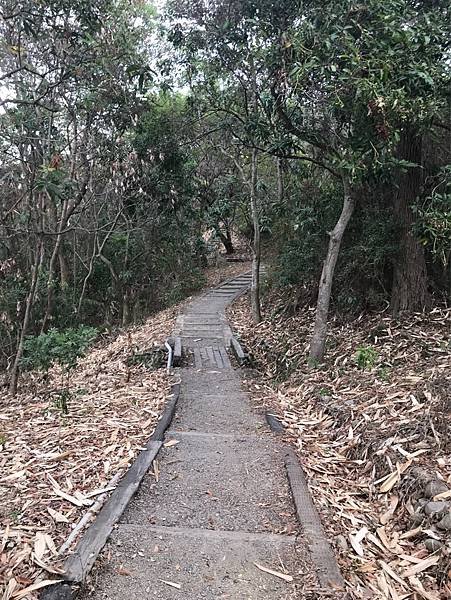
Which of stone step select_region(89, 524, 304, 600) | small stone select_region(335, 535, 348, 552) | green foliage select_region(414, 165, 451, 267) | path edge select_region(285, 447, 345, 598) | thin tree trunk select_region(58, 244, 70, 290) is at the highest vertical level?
green foliage select_region(414, 165, 451, 267)

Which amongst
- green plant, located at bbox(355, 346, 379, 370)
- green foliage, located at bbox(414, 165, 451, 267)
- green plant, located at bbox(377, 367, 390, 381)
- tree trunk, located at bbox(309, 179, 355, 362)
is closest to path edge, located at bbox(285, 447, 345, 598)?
green plant, located at bbox(377, 367, 390, 381)

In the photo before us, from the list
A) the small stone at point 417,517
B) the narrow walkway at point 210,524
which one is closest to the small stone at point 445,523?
the small stone at point 417,517

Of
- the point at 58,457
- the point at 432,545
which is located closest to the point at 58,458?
the point at 58,457

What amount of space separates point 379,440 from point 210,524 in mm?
1626

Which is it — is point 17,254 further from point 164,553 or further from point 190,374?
point 164,553

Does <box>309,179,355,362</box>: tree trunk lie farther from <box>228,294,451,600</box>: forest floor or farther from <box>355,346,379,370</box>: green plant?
<box>355,346,379,370</box>: green plant

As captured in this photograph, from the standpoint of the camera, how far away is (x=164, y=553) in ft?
8.98

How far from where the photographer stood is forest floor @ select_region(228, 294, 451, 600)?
2.84 m

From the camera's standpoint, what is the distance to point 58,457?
12.6 feet

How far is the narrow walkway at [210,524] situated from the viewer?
2510 mm

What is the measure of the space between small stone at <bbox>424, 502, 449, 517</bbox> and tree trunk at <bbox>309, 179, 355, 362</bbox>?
3339mm

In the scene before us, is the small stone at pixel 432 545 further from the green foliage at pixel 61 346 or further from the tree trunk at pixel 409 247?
the green foliage at pixel 61 346

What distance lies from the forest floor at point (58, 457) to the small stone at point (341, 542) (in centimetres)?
149

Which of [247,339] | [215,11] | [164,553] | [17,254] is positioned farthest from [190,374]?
[17,254]
